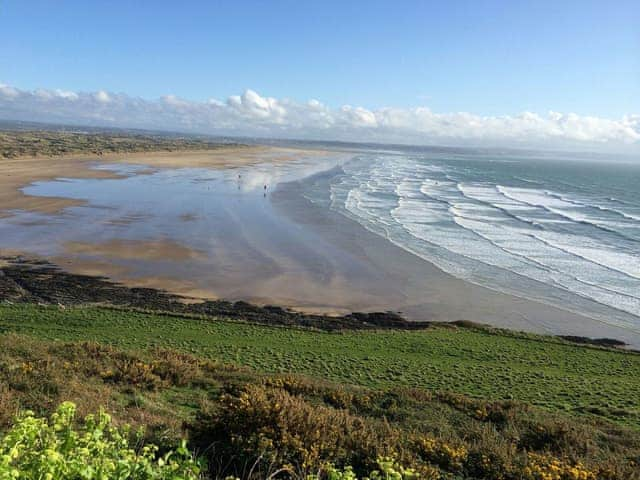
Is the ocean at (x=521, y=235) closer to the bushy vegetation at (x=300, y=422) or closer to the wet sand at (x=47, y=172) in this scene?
the bushy vegetation at (x=300, y=422)

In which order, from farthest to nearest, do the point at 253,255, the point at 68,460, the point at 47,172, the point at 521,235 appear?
the point at 47,172, the point at 521,235, the point at 253,255, the point at 68,460

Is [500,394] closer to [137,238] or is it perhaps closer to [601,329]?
[601,329]

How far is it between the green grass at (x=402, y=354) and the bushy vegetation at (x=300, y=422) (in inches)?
109

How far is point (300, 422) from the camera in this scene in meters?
7.86

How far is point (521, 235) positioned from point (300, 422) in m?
39.5

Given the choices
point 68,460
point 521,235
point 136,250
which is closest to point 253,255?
point 136,250

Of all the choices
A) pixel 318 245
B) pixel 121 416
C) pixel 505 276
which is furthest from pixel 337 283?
pixel 121 416

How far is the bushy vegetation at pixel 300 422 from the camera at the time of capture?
7.27 meters

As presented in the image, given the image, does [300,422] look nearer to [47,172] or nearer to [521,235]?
[521,235]

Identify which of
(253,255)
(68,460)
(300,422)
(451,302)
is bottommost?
(451,302)

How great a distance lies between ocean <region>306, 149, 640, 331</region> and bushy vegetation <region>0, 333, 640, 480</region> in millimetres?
17305

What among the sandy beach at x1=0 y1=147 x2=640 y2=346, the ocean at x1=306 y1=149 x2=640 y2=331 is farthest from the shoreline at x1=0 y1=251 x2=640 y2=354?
the ocean at x1=306 y1=149 x2=640 y2=331

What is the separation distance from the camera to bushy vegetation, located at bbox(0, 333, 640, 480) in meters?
7.27

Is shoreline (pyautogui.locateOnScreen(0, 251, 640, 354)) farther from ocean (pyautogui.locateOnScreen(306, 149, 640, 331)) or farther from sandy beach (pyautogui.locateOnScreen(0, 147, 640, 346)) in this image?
ocean (pyautogui.locateOnScreen(306, 149, 640, 331))
